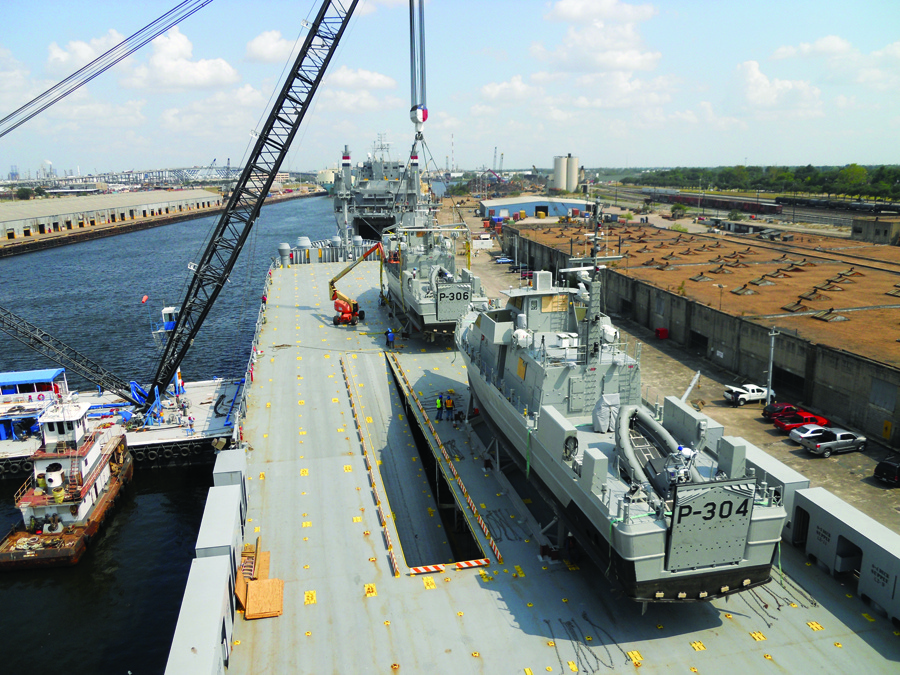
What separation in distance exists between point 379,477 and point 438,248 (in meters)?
21.9

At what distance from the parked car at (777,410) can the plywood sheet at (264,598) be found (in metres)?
23.6

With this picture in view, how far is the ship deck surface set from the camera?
41.0ft

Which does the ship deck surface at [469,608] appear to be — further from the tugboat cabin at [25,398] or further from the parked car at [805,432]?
the tugboat cabin at [25,398]

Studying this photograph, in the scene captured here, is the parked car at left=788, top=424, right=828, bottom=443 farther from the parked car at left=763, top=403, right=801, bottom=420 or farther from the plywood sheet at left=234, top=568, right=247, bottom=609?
the plywood sheet at left=234, top=568, right=247, bottom=609

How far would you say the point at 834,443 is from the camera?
2489 centimetres

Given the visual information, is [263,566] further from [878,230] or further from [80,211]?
[80,211]

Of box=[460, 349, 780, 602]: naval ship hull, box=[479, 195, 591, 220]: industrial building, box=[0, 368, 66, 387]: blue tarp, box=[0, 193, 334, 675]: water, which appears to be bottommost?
box=[0, 193, 334, 675]: water

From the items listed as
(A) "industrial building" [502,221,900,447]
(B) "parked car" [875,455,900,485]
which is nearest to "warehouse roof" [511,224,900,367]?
(A) "industrial building" [502,221,900,447]

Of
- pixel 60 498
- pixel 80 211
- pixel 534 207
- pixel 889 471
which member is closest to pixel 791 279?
pixel 889 471

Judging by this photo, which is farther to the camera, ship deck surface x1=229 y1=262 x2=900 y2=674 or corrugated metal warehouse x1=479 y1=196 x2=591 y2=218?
corrugated metal warehouse x1=479 y1=196 x2=591 y2=218

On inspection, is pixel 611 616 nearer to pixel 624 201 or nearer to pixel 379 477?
pixel 379 477

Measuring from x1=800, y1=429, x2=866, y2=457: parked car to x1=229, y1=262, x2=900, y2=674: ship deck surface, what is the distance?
11176mm

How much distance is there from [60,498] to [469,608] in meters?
17.3

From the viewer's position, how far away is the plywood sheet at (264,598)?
45.1 feet
